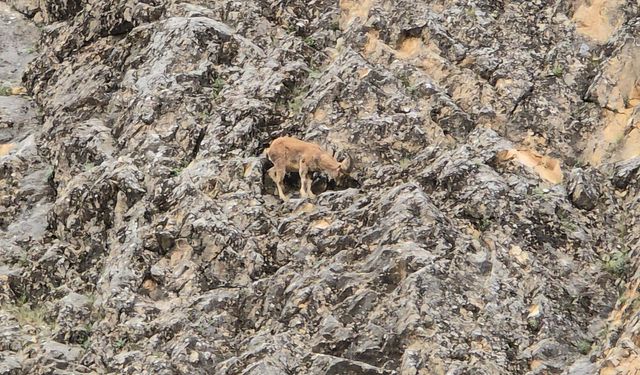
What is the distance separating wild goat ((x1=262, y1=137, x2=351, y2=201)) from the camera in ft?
71.8

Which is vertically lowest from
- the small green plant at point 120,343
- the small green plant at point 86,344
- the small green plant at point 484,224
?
the small green plant at point 86,344

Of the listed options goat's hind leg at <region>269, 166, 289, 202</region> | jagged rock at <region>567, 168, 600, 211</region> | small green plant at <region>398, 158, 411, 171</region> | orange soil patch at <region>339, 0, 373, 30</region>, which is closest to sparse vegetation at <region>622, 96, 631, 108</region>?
jagged rock at <region>567, 168, 600, 211</region>

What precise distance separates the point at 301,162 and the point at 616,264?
20.1 feet

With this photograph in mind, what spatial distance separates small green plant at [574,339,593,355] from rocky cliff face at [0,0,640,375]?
0.04m

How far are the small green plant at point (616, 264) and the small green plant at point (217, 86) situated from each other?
8.88 metres

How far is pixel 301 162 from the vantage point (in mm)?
21828

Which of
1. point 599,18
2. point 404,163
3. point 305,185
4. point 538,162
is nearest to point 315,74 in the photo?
point 305,185

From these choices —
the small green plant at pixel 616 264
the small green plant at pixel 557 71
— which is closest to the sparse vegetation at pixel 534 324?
the small green plant at pixel 616 264

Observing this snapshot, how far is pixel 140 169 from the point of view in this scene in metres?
23.0

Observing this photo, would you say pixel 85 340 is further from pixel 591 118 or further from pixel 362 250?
pixel 591 118

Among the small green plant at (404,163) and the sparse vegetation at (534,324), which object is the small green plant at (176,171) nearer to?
the small green plant at (404,163)

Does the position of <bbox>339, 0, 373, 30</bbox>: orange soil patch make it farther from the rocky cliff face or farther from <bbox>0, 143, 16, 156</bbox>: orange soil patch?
<bbox>0, 143, 16, 156</bbox>: orange soil patch

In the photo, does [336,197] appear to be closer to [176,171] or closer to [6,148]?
[176,171]

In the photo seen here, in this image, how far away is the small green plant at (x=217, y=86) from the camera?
2422 centimetres
